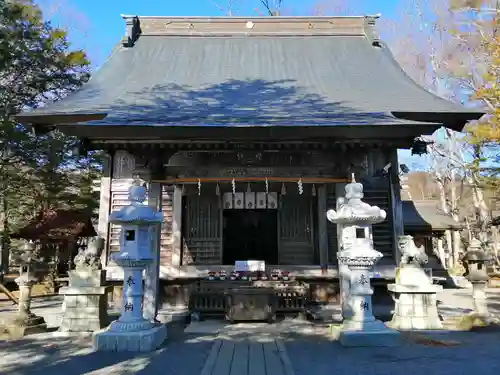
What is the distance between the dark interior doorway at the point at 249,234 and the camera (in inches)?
455

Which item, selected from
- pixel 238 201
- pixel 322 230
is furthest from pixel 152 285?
pixel 322 230

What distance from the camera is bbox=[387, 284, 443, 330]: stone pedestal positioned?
25.1 ft

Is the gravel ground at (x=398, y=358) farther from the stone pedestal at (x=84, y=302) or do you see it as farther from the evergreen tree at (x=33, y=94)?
the evergreen tree at (x=33, y=94)

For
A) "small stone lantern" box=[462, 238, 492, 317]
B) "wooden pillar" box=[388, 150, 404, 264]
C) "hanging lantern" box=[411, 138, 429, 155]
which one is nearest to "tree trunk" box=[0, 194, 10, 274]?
"wooden pillar" box=[388, 150, 404, 264]

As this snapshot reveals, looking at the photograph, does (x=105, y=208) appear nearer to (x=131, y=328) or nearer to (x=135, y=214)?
(x=135, y=214)

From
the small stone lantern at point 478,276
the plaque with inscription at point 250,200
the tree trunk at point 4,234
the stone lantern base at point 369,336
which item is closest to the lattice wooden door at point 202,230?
the plaque with inscription at point 250,200

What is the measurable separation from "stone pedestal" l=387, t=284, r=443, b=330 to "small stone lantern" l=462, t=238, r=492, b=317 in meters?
1.02

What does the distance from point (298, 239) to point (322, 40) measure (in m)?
7.30

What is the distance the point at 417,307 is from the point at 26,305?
7.98 m

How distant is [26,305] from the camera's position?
7746mm

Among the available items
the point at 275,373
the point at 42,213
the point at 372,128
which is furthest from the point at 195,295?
the point at 42,213

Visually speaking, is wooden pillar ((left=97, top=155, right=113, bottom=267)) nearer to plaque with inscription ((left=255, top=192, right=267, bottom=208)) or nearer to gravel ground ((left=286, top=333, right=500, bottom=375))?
plaque with inscription ((left=255, top=192, right=267, bottom=208))

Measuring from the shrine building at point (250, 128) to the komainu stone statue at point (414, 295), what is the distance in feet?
5.08

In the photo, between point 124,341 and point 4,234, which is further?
point 4,234
